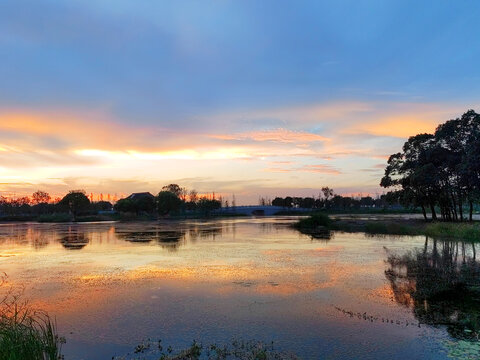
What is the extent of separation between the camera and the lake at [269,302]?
7.61 meters

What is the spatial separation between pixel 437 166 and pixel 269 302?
3394 cm

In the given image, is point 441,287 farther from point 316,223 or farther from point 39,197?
point 39,197

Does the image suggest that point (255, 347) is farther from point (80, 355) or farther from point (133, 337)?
point (80, 355)

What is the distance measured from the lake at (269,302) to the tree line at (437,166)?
16357 mm

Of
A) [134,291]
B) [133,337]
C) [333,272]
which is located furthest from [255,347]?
[333,272]

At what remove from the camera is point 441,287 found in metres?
12.1

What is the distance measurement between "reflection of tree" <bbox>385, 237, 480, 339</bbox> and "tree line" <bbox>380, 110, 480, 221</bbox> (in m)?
10.8

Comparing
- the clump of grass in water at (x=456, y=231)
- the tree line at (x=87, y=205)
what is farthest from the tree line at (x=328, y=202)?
the clump of grass in water at (x=456, y=231)

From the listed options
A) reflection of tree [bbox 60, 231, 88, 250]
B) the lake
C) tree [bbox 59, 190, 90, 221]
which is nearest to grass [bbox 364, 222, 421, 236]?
the lake

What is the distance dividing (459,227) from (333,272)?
19.8 meters

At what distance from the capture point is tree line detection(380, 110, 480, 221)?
35.1m

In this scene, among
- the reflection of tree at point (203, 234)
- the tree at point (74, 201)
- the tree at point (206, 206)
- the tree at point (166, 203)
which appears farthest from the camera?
the tree at point (206, 206)

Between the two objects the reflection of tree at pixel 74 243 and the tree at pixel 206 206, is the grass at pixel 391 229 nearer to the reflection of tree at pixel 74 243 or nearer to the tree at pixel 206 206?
the reflection of tree at pixel 74 243

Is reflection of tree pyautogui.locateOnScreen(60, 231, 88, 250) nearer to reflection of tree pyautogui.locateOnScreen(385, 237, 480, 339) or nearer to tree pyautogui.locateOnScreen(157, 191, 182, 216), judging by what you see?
reflection of tree pyautogui.locateOnScreen(385, 237, 480, 339)
